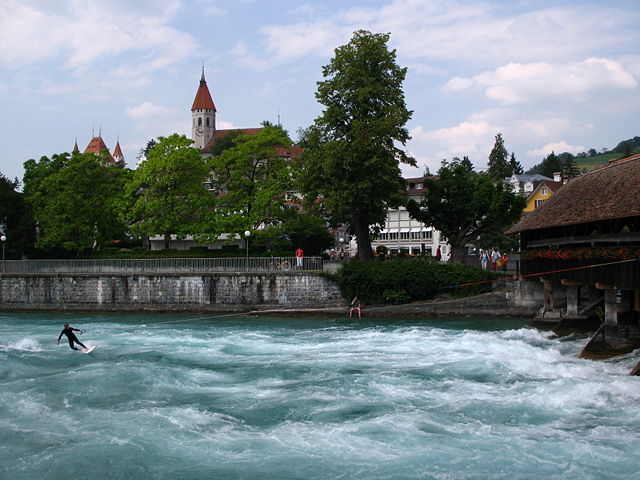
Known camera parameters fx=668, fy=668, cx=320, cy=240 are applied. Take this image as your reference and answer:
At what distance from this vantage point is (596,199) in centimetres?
2259

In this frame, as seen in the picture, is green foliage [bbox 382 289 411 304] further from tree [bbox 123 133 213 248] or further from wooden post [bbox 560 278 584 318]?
tree [bbox 123 133 213 248]

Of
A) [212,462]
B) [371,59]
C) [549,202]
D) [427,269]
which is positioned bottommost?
[212,462]

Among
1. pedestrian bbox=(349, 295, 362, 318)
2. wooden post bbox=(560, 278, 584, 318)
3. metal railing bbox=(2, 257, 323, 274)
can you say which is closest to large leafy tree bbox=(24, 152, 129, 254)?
metal railing bbox=(2, 257, 323, 274)

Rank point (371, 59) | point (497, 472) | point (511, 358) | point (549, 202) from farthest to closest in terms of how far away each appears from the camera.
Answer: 1. point (371, 59)
2. point (549, 202)
3. point (511, 358)
4. point (497, 472)

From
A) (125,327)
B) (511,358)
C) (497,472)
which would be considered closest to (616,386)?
(511,358)

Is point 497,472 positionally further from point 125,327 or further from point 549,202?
point 125,327

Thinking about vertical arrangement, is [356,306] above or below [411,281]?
below

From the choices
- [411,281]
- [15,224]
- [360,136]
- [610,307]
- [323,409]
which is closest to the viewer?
[323,409]

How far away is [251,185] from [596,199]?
22.6m

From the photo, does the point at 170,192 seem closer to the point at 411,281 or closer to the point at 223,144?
the point at 411,281

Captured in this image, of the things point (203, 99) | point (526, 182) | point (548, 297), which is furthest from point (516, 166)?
point (548, 297)

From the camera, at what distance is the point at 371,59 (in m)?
35.9

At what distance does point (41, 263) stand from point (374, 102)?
21.1 m

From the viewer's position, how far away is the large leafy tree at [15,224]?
45206 mm
